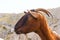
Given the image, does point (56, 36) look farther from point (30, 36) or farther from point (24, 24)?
point (30, 36)

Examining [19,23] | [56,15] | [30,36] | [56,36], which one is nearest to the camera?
[19,23]

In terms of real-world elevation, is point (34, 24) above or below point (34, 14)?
below

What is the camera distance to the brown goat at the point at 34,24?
8328mm

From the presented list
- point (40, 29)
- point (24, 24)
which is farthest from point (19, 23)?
point (40, 29)

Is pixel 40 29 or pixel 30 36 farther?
pixel 30 36

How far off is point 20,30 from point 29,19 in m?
0.42

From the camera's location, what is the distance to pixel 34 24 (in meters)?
8.45

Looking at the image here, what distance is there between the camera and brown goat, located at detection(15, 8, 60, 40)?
833 centimetres

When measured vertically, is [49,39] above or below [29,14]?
below

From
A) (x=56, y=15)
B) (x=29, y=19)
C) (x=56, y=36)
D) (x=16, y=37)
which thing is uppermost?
(x=29, y=19)

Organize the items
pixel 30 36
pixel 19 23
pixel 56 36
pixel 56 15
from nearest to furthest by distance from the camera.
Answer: pixel 19 23 < pixel 56 36 < pixel 30 36 < pixel 56 15

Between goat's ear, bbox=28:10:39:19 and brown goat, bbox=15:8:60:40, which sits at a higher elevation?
goat's ear, bbox=28:10:39:19

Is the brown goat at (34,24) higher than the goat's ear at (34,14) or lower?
lower

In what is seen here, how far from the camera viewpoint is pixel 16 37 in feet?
97.9
